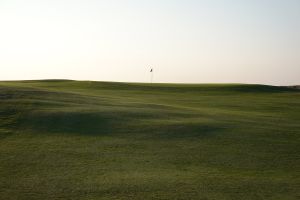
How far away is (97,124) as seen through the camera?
68.0 ft

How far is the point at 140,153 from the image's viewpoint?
1574 centimetres

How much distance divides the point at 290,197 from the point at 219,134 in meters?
7.64

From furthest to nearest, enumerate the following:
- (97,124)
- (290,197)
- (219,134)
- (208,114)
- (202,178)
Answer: (208,114) → (97,124) → (219,134) → (202,178) → (290,197)

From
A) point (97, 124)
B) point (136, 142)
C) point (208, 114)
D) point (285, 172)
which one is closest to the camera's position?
point (285, 172)

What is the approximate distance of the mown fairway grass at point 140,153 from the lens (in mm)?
11976

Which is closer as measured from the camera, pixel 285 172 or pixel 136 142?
pixel 285 172

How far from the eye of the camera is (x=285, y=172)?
14219 mm

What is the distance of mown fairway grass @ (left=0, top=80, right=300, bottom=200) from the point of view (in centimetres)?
1198

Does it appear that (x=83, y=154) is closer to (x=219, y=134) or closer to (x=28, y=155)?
(x=28, y=155)

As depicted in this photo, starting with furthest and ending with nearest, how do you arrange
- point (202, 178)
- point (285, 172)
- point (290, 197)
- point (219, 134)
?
point (219, 134), point (285, 172), point (202, 178), point (290, 197)

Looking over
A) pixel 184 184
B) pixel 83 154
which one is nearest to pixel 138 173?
pixel 184 184

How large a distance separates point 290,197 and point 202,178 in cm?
Answer: 255

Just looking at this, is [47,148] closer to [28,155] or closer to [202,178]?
[28,155]

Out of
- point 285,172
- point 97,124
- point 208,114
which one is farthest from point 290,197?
point 208,114
